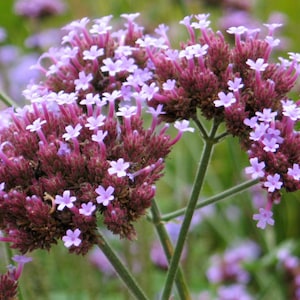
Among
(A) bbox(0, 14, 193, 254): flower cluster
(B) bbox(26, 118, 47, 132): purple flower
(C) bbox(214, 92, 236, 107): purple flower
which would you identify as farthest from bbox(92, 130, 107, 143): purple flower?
(C) bbox(214, 92, 236, 107): purple flower

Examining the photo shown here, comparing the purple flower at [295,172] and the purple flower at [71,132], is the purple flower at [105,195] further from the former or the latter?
the purple flower at [295,172]

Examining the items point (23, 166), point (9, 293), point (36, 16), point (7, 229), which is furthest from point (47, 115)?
point (36, 16)

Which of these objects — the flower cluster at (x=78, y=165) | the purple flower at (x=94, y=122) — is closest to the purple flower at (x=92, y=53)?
the flower cluster at (x=78, y=165)

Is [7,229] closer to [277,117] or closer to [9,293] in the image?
[9,293]

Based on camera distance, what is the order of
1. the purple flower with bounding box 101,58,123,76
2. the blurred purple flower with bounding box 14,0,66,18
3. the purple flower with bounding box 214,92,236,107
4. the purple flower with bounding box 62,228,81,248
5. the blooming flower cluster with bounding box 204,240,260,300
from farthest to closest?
the blurred purple flower with bounding box 14,0,66,18, the blooming flower cluster with bounding box 204,240,260,300, the purple flower with bounding box 101,58,123,76, the purple flower with bounding box 214,92,236,107, the purple flower with bounding box 62,228,81,248

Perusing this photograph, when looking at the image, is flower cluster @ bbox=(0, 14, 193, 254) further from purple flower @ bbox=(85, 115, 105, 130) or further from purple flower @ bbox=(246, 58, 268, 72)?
purple flower @ bbox=(246, 58, 268, 72)

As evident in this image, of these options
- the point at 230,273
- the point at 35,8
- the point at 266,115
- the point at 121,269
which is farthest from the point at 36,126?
the point at 35,8

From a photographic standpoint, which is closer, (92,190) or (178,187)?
(92,190)
